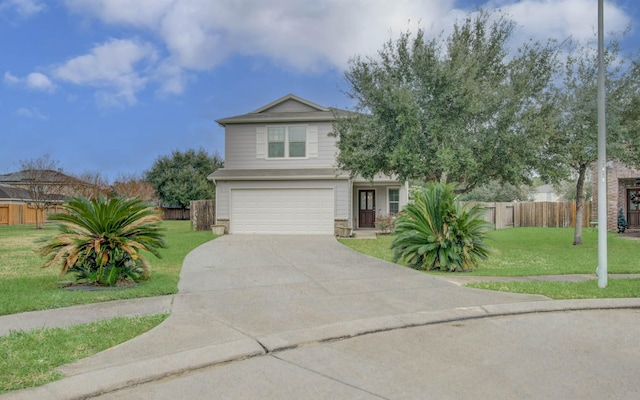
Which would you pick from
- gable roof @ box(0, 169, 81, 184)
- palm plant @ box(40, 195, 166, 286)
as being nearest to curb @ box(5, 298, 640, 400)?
palm plant @ box(40, 195, 166, 286)

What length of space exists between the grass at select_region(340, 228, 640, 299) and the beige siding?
477cm

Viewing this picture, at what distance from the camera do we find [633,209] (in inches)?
1017

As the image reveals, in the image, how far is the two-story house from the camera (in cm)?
2116

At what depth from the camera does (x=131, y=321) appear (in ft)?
19.9

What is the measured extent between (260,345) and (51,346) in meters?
2.22

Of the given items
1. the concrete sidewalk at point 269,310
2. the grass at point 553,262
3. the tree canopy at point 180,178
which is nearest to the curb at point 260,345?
the concrete sidewalk at point 269,310

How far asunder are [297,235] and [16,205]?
31.1 m

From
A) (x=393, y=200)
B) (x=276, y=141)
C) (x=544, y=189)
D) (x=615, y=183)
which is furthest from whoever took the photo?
(x=544, y=189)

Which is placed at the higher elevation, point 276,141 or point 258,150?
point 276,141

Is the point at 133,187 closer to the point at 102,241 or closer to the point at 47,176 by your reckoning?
the point at 47,176

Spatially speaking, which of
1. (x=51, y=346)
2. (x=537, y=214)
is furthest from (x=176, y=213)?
(x=51, y=346)

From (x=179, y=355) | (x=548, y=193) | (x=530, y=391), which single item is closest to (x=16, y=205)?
(x=179, y=355)

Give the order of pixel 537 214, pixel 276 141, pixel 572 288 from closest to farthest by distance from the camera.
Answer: pixel 572 288 < pixel 276 141 < pixel 537 214

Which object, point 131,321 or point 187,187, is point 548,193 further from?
point 131,321
